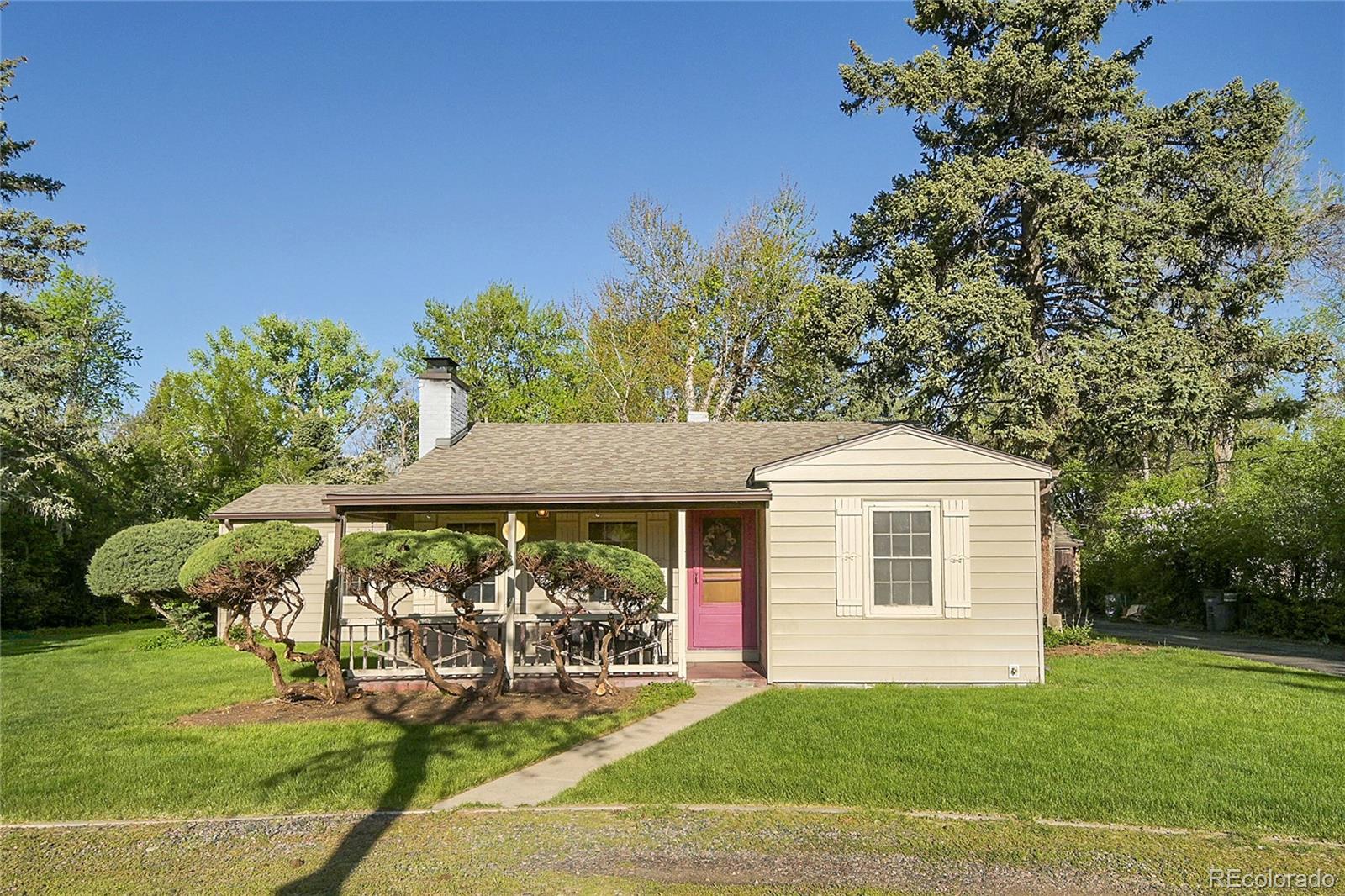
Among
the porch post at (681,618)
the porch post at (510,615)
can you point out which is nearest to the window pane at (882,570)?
the porch post at (681,618)

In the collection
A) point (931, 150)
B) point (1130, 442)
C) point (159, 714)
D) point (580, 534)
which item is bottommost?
point (159, 714)

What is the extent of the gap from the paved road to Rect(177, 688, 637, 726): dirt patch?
9.61 metres

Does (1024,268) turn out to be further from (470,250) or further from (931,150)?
(470,250)

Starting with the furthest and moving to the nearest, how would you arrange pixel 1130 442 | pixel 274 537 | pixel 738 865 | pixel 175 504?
1. pixel 175 504
2. pixel 1130 442
3. pixel 274 537
4. pixel 738 865

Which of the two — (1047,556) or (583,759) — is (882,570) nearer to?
(583,759)

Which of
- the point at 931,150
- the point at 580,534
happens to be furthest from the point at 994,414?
the point at 580,534

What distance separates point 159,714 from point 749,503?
21.9 feet

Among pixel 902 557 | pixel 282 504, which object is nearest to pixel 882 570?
pixel 902 557

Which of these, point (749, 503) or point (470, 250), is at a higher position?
point (470, 250)

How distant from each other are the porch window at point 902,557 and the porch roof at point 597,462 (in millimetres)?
1206

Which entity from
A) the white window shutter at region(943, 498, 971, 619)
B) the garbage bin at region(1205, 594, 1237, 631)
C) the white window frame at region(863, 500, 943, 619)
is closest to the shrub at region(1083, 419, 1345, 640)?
the garbage bin at region(1205, 594, 1237, 631)

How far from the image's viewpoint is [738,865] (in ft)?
14.6

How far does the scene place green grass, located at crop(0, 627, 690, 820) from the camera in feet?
18.4

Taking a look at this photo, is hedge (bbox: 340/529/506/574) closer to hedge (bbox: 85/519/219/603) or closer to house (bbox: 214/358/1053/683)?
house (bbox: 214/358/1053/683)
